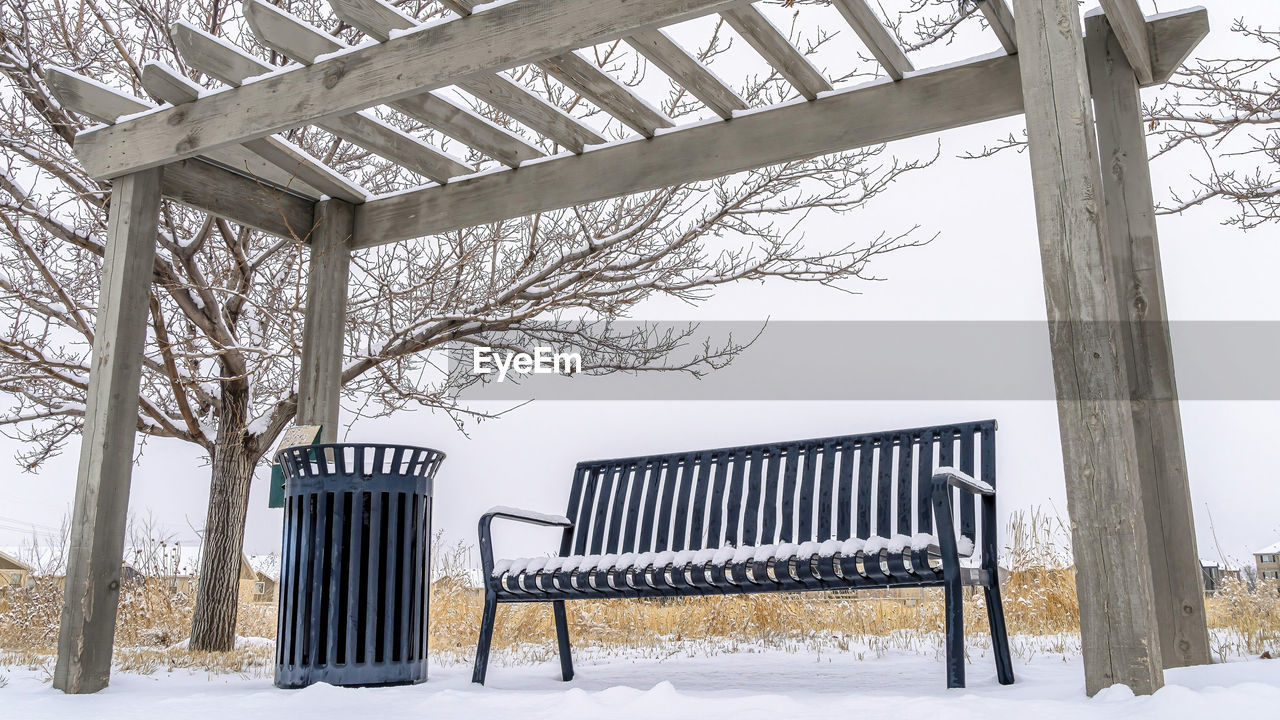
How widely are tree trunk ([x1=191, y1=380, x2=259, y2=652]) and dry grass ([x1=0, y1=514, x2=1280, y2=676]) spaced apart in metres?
0.17

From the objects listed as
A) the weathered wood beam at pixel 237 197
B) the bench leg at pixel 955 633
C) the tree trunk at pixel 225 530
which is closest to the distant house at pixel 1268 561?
the bench leg at pixel 955 633

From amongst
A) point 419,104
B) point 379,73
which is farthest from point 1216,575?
point 379,73

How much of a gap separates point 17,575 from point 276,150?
4.31 m

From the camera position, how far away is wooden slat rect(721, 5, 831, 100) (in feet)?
10.7

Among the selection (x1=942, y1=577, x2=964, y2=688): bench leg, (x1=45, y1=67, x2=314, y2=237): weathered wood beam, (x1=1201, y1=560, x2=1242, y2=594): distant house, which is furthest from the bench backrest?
(x1=1201, y1=560, x2=1242, y2=594): distant house

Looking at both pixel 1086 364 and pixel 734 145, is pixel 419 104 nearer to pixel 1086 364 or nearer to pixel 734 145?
pixel 734 145

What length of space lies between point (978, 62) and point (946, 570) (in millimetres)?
1901

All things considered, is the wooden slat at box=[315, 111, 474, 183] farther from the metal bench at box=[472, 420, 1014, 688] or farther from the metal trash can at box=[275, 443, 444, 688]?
the metal bench at box=[472, 420, 1014, 688]

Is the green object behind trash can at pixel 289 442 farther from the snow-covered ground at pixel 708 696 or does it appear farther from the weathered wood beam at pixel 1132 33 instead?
the weathered wood beam at pixel 1132 33

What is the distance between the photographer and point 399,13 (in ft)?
10.9

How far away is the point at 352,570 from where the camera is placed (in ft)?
10.9

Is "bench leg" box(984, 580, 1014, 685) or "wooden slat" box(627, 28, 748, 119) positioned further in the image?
"wooden slat" box(627, 28, 748, 119)

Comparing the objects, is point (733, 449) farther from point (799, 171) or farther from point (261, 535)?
point (261, 535)

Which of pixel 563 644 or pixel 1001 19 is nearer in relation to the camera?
pixel 1001 19
